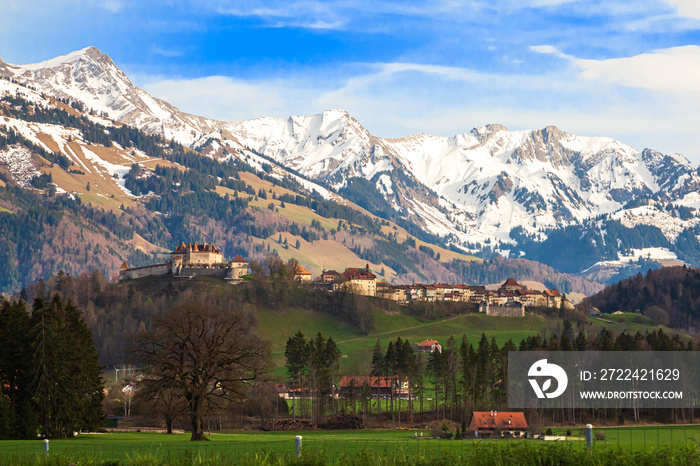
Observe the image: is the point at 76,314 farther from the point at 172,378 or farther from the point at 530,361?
the point at 530,361

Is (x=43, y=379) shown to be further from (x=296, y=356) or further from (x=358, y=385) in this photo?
(x=358, y=385)

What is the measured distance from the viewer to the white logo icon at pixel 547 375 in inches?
5098

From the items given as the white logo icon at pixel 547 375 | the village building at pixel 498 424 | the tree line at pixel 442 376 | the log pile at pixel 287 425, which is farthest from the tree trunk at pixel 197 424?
the white logo icon at pixel 547 375

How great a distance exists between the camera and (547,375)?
14225 cm

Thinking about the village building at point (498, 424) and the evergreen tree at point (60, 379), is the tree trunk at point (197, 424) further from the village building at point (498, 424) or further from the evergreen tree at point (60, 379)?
the village building at point (498, 424)

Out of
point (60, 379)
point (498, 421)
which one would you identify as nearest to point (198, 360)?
point (60, 379)

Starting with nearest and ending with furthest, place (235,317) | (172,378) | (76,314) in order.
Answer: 1. (172,378)
2. (235,317)
3. (76,314)

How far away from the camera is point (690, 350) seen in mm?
146750

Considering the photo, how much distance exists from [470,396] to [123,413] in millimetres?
56829

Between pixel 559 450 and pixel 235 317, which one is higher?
pixel 235 317

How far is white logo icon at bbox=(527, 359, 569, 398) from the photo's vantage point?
130 meters

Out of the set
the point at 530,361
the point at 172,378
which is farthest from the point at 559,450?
the point at 530,361

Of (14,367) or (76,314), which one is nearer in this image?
(14,367)

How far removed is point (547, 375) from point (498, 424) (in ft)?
99.1
